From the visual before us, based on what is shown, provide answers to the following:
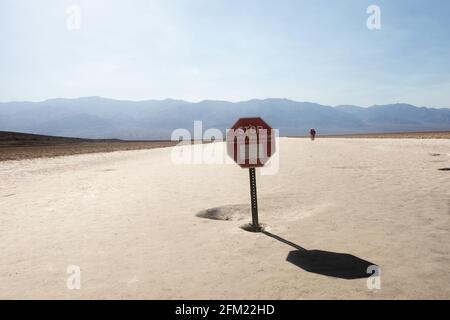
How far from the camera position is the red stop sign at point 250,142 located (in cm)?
575

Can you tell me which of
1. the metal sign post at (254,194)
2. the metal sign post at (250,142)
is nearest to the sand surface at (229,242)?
the metal sign post at (254,194)

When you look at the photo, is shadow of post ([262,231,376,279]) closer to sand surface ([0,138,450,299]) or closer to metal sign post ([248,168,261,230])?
sand surface ([0,138,450,299])

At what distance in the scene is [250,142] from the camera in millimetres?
5824

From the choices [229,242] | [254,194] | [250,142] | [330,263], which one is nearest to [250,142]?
[250,142]

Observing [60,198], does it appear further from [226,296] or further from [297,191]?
[226,296]

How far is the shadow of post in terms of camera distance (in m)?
4.33

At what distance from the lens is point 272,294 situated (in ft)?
12.6

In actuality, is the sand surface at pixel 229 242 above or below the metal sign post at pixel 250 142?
below

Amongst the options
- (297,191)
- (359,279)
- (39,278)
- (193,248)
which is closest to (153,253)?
(193,248)

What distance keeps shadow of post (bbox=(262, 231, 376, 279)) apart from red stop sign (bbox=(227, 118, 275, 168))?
1548mm

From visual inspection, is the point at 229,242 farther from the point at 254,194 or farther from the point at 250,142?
the point at 250,142

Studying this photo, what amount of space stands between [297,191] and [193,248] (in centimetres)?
535

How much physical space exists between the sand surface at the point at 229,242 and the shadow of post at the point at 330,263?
0.03 m

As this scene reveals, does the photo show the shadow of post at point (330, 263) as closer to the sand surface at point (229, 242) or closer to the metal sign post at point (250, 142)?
the sand surface at point (229, 242)
